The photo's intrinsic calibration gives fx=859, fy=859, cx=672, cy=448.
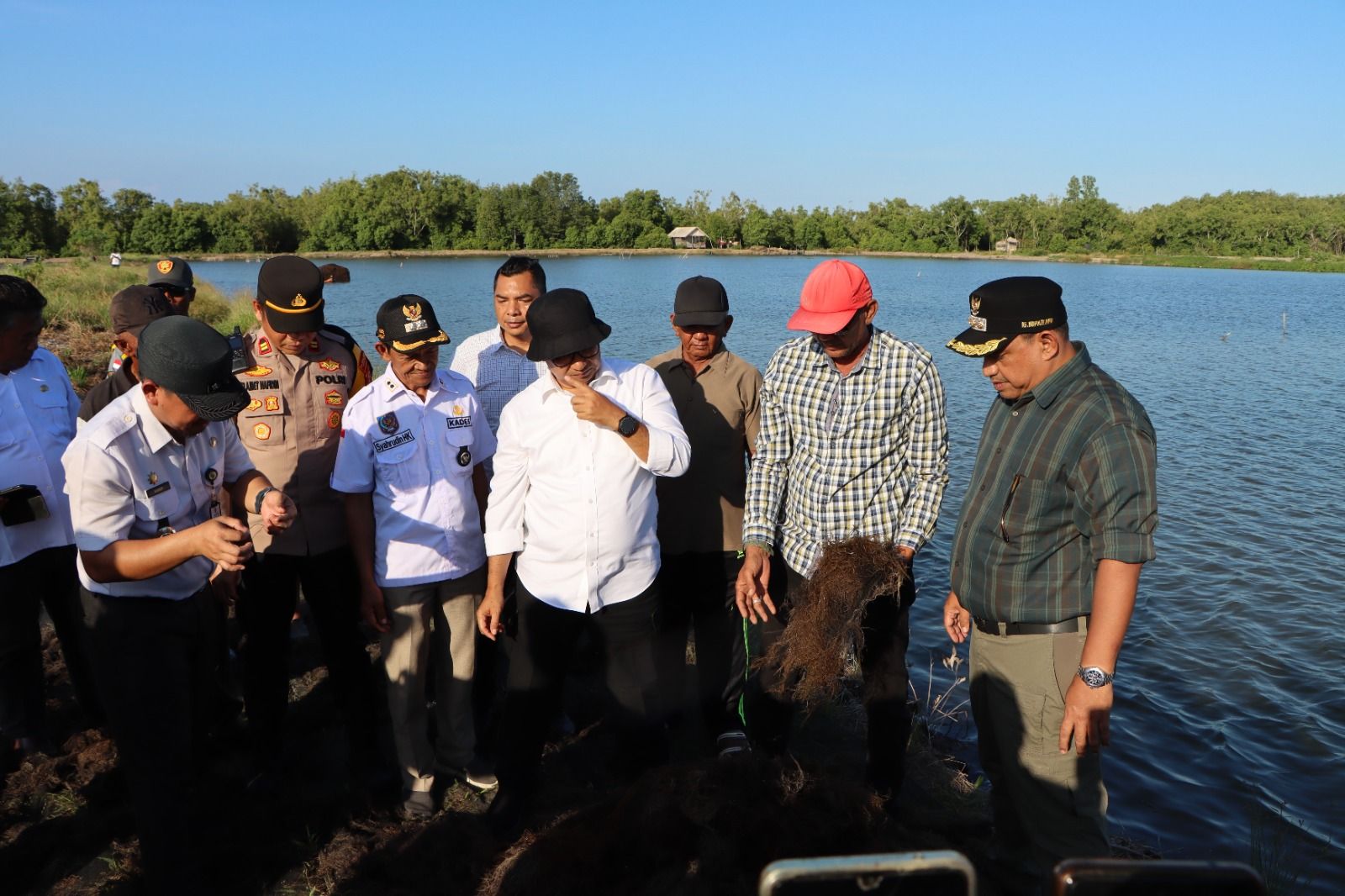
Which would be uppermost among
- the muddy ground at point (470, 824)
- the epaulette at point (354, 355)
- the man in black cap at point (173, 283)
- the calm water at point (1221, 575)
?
the man in black cap at point (173, 283)

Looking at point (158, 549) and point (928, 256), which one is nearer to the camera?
point (158, 549)

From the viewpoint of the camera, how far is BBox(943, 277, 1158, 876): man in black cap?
2.70 metres

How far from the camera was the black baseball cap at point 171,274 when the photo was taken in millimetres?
5422

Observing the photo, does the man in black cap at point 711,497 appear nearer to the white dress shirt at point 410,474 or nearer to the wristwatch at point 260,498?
the white dress shirt at point 410,474

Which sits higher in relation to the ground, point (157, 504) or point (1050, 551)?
point (157, 504)

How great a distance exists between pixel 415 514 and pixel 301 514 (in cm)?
63

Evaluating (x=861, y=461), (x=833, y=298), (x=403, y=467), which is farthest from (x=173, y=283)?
(x=861, y=461)

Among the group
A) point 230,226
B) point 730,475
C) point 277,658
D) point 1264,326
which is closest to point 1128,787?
point 730,475

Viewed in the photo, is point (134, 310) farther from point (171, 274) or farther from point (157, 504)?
point (157, 504)

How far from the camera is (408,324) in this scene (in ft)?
12.1

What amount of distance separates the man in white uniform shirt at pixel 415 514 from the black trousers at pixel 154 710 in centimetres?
81

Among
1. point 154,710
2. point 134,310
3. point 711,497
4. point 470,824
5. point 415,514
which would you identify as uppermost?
point 134,310

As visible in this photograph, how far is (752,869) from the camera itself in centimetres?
295

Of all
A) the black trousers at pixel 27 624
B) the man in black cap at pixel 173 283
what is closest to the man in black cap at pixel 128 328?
the man in black cap at pixel 173 283
